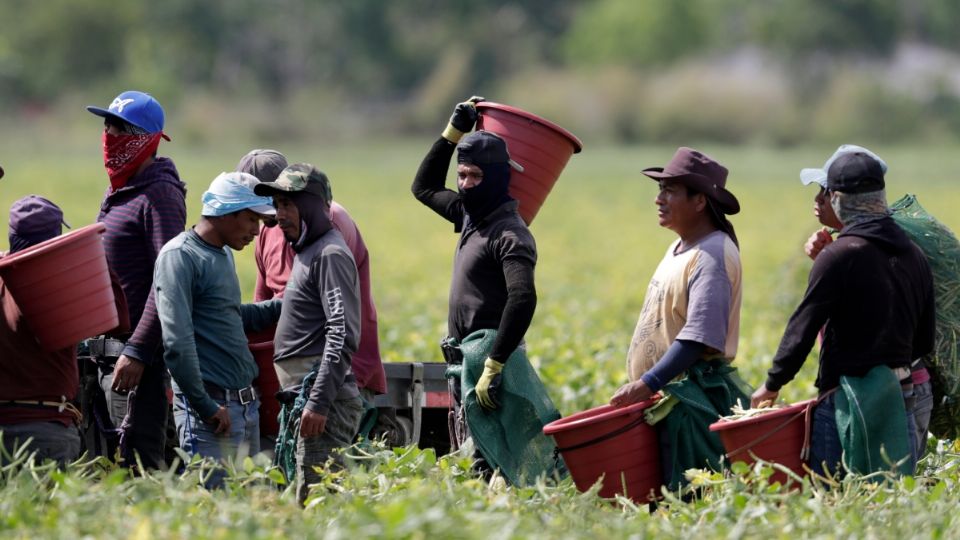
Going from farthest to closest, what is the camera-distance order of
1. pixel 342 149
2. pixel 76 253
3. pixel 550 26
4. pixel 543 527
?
pixel 550 26 < pixel 342 149 < pixel 76 253 < pixel 543 527

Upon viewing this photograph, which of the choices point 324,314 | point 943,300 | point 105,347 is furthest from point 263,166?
point 943,300

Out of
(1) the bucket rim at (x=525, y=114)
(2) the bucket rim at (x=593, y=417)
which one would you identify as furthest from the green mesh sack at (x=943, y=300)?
(1) the bucket rim at (x=525, y=114)

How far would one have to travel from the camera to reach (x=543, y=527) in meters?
5.03

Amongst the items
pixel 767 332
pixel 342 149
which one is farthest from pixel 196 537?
pixel 342 149

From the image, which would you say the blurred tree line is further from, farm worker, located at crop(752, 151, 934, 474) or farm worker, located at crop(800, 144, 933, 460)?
farm worker, located at crop(752, 151, 934, 474)

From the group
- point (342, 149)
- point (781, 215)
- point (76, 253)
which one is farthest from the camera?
point (342, 149)

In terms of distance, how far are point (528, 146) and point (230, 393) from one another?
1.57 m

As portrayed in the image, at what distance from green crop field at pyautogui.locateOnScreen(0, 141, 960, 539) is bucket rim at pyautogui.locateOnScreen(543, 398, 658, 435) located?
0.78 ft

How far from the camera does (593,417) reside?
6047 millimetres

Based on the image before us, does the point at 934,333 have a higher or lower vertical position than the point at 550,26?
lower

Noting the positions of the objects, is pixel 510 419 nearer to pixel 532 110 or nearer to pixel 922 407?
pixel 922 407

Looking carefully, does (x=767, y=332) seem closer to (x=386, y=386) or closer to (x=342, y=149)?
(x=386, y=386)

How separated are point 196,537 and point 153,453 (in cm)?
201

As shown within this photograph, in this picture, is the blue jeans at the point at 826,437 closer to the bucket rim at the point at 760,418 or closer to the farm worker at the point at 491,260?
the bucket rim at the point at 760,418
